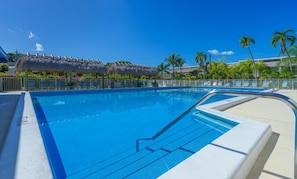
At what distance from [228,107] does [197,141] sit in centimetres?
355

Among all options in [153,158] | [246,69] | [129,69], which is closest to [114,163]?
[153,158]

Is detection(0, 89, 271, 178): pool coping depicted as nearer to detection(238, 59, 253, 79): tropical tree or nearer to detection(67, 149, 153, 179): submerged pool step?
detection(67, 149, 153, 179): submerged pool step

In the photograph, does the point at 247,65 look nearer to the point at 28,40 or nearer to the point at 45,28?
the point at 45,28

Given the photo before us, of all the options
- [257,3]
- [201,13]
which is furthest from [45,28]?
[257,3]

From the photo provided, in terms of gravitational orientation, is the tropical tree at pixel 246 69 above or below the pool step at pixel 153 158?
above

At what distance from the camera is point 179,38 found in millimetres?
29094

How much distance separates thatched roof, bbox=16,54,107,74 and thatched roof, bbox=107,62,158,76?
3.42 feet

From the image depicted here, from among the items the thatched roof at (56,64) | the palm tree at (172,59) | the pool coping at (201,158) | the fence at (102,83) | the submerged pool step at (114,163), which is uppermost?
the palm tree at (172,59)

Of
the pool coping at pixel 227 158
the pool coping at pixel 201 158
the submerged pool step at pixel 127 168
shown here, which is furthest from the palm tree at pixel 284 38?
the submerged pool step at pixel 127 168

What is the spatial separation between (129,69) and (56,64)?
24.5ft

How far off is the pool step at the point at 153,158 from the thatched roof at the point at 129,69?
1544 cm

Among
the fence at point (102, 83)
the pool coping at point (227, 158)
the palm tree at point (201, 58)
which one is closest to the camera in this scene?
the pool coping at point (227, 158)

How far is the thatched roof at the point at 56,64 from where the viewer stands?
13.3 meters

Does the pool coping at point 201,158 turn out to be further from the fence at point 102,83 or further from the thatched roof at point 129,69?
the thatched roof at point 129,69
